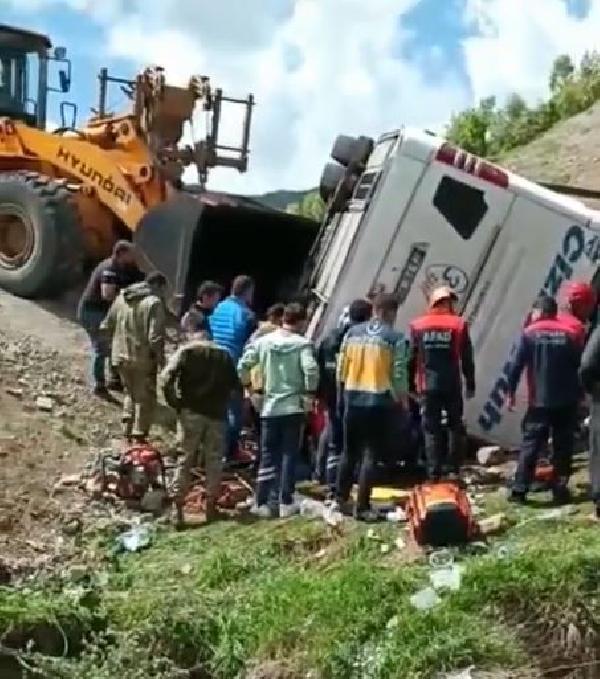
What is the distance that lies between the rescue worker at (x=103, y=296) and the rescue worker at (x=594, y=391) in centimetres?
462

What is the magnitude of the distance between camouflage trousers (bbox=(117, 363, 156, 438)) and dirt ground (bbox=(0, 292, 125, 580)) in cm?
29

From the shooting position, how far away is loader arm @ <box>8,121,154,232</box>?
46.4ft

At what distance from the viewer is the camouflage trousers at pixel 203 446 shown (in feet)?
33.7

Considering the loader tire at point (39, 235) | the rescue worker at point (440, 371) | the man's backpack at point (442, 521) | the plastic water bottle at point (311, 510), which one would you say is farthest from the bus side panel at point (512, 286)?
the loader tire at point (39, 235)

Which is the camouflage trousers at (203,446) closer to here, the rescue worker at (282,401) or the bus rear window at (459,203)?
the rescue worker at (282,401)

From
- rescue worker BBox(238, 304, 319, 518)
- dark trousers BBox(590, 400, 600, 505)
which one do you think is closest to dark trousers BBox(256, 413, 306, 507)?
rescue worker BBox(238, 304, 319, 518)

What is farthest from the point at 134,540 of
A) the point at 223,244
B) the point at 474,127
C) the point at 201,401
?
the point at 474,127

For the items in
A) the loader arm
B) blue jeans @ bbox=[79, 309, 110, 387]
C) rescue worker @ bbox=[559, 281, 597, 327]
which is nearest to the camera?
rescue worker @ bbox=[559, 281, 597, 327]

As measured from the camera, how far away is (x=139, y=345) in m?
11.5

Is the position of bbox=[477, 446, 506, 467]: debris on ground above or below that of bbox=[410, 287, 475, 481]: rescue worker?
below

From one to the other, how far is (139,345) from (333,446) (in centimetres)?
171

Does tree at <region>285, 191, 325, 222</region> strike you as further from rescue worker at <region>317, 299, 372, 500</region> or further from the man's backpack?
the man's backpack

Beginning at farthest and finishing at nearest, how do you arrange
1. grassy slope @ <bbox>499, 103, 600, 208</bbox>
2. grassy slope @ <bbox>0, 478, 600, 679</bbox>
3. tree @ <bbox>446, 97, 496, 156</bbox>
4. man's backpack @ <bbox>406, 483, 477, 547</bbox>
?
tree @ <bbox>446, 97, 496, 156</bbox>
grassy slope @ <bbox>499, 103, 600, 208</bbox>
man's backpack @ <bbox>406, 483, 477, 547</bbox>
grassy slope @ <bbox>0, 478, 600, 679</bbox>

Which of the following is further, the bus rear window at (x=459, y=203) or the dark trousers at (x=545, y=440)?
the bus rear window at (x=459, y=203)
